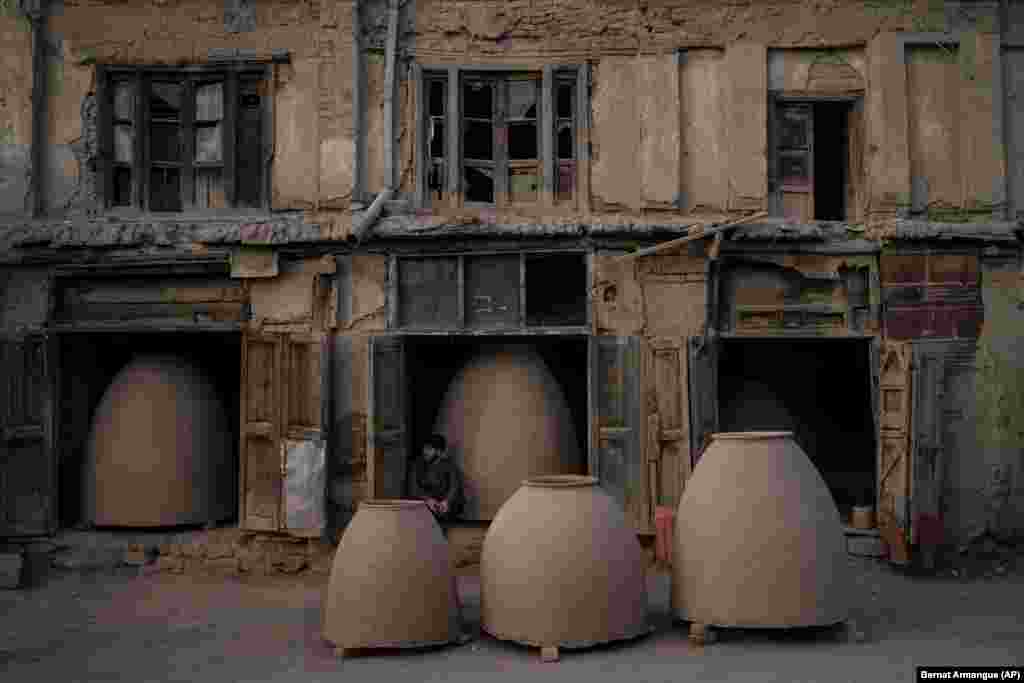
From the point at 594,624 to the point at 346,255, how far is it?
15.7ft

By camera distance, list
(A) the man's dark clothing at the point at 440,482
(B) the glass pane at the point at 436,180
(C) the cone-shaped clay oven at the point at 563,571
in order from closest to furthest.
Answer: (C) the cone-shaped clay oven at the point at 563,571, (A) the man's dark clothing at the point at 440,482, (B) the glass pane at the point at 436,180

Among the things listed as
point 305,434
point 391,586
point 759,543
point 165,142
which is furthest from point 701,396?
point 165,142

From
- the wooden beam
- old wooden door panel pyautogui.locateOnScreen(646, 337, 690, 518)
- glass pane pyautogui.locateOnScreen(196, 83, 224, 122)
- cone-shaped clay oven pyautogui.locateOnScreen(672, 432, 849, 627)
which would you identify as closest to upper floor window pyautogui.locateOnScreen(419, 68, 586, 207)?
the wooden beam

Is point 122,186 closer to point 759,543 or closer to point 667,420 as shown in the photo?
point 667,420

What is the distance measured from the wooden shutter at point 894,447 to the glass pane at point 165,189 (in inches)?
280

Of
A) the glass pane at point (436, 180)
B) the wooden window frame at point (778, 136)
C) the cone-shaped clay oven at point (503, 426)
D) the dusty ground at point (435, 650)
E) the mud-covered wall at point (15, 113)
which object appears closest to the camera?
the dusty ground at point (435, 650)

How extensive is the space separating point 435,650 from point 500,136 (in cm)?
544

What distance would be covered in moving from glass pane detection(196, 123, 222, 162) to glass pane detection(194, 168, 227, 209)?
0.12 metres

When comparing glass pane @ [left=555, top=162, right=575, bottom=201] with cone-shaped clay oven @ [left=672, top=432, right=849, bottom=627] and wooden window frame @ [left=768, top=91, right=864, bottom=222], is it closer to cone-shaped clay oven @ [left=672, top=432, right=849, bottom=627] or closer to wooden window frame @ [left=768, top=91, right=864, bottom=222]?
wooden window frame @ [left=768, top=91, right=864, bottom=222]

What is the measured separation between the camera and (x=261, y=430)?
10133 mm

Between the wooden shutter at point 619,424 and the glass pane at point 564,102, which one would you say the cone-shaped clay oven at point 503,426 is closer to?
the wooden shutter at point 619,424

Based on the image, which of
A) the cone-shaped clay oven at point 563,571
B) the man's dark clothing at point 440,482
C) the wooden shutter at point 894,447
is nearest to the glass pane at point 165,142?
the man's dark clothing at point 440,482

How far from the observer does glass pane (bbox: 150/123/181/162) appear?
10711 mm

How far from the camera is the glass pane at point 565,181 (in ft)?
34.4
